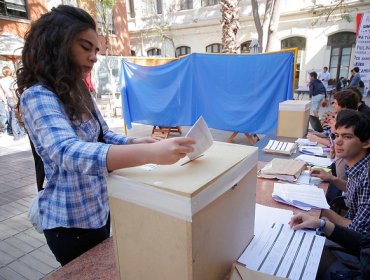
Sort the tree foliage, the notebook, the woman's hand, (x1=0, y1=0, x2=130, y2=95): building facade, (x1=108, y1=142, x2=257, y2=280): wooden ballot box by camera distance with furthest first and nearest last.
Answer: the tree foliage < (x1=0, y1=0, x2=130, y2=95): building facade < the notebook < the woman's hand < (x1=108, y1=142, x2=257, y2=280): wooden ballot box

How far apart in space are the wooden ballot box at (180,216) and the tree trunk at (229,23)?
647 centimetres

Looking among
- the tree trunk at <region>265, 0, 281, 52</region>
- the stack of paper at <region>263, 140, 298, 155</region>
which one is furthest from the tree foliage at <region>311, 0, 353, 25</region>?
the stack of paper at <region>263, 140, 298, 155</region>

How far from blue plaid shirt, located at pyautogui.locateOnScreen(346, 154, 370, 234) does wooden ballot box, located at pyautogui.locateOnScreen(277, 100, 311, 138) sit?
1.28 metres

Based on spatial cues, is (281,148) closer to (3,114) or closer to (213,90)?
(213,90)

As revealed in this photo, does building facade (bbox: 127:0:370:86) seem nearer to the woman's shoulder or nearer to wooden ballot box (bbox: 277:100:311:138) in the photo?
wooden ballot box (bbox: 277:100:311:138)

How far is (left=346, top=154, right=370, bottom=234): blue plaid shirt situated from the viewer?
56.2 inches

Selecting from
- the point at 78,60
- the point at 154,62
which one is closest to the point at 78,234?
the point at 78,60

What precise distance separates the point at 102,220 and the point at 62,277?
0.77ft

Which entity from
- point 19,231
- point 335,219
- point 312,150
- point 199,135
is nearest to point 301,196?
point 335,219

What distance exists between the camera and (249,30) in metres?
14.0

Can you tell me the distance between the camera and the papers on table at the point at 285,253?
0.95 metres

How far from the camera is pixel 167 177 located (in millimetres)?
722

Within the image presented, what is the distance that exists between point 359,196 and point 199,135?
128 cm

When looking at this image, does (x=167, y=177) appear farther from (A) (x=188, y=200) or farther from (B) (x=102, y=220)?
(B) (x=102, y=220)
